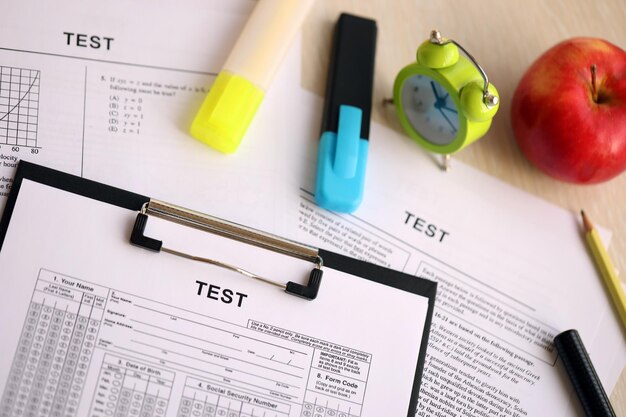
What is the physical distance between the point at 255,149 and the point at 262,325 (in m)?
0.17

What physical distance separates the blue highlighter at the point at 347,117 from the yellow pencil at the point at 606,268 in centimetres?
24

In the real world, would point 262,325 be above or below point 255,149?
below

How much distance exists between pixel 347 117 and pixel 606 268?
29 centimetres

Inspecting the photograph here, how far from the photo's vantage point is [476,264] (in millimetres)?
601

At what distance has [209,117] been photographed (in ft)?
1.86

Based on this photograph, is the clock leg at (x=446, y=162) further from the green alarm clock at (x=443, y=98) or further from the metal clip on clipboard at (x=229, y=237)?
the metal clip on clipboard at (x=229, y=237)

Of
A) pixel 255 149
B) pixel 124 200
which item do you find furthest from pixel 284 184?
pixel 124 200

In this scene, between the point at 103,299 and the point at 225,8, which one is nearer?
the point at 103,299

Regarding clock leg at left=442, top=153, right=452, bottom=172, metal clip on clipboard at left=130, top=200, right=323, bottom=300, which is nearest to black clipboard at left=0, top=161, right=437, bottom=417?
metal clip on clipboard at left=130, top=200, right=323, bottom=300

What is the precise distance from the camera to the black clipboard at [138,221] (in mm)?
Result: 533

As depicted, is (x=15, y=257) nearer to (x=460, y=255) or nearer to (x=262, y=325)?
(x=262, y=325)

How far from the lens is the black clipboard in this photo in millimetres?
533

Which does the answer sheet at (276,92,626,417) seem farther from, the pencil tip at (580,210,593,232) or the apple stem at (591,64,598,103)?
the apple stem at (591,64,598,103)

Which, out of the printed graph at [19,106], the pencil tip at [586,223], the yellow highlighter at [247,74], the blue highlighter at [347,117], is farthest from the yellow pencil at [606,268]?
the printed graph at [19,106]
